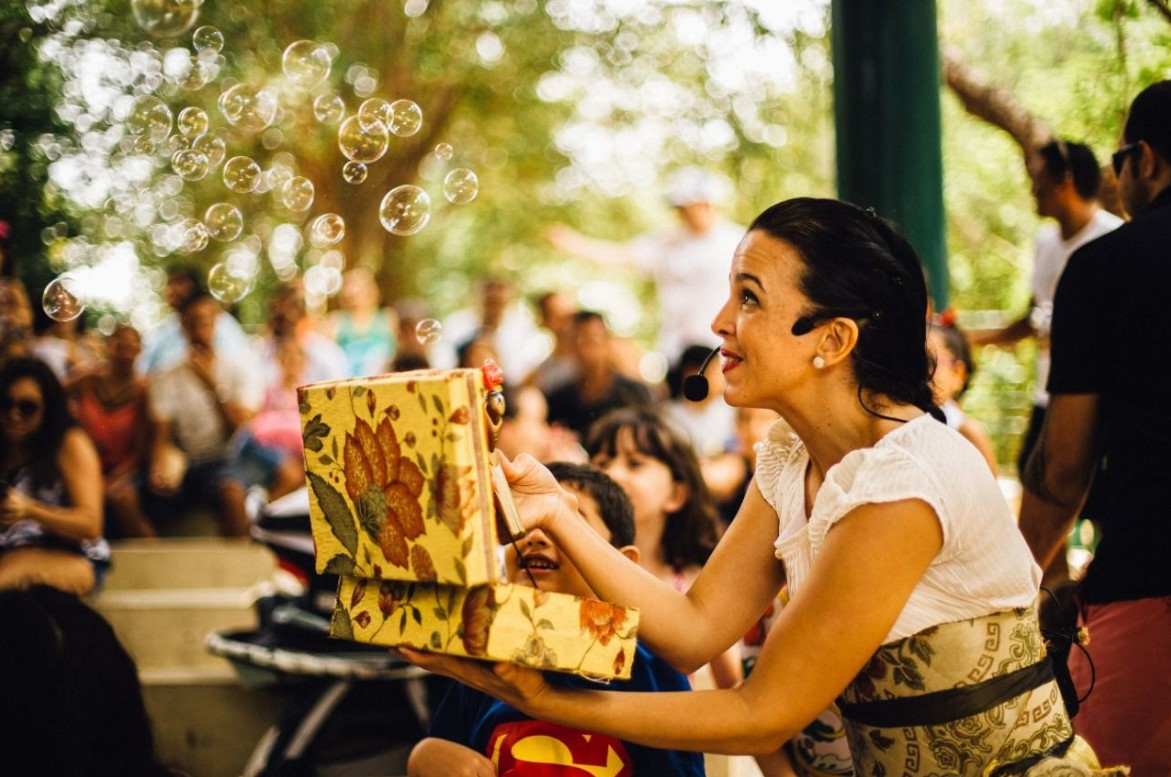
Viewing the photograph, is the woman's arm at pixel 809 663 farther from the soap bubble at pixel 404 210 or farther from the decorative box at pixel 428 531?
the soap bubble at pixel 404 210

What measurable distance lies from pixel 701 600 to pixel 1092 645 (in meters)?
0.87

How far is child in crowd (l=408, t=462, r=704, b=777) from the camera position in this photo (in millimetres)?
2047

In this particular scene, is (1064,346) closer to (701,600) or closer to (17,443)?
(701,600)

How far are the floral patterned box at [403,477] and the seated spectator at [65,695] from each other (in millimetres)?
765

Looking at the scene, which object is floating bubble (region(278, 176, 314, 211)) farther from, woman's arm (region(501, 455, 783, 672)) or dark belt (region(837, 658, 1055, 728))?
dark belt (region(837, 658, 1055, 728))

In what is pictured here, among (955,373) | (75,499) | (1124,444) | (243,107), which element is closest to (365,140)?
(243,107)

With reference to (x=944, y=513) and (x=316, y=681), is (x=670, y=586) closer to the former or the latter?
(x=944, y=513)

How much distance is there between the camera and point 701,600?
194cm

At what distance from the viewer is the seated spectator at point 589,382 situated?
590cm

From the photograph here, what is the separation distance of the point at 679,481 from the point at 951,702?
5.86 ft

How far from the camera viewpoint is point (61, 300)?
4.38 metres

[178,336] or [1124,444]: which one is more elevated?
[178,336]

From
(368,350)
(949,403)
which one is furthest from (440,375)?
(368,350)

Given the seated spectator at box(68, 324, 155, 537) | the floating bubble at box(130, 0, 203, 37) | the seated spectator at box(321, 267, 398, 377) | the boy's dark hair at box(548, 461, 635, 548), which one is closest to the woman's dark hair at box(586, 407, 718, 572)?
the boy's dark hair at box(548, 461, 635, 548)
